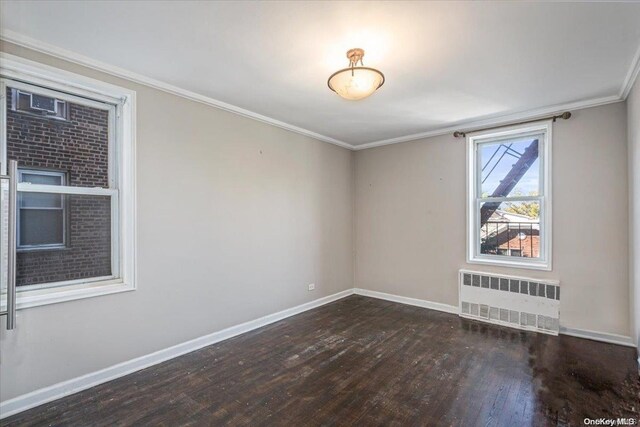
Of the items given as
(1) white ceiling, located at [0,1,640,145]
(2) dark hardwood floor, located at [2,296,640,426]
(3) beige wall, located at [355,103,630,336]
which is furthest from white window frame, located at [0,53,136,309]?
(3) beige wall, located at [355,103,630,336]

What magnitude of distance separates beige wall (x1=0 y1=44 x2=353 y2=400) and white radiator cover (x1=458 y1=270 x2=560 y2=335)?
2.06 meters

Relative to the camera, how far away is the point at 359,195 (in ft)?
17.4

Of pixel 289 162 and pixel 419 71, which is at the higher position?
pixel 419 71

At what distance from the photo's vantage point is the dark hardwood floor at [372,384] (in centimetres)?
209

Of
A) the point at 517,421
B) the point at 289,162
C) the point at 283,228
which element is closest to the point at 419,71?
the point at 289,162

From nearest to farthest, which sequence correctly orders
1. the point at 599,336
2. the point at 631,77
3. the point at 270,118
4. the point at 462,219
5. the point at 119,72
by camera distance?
the point at 119,72 → the point at 631,77 → the point at 599,336 → the point at 270,118 → the point at 462,219

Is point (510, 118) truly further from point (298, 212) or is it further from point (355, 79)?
point (298, 212)

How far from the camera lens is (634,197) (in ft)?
9.55

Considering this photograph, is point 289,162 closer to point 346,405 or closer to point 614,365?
point 346,405

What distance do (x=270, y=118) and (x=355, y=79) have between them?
1840mm

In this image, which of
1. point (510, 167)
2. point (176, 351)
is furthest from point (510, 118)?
point (176, 351)

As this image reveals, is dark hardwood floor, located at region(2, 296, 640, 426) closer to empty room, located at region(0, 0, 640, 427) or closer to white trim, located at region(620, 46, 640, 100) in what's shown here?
empty room, located at region(0, 0, 640, 427)

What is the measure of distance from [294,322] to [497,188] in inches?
125

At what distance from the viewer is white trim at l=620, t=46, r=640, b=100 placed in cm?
245
